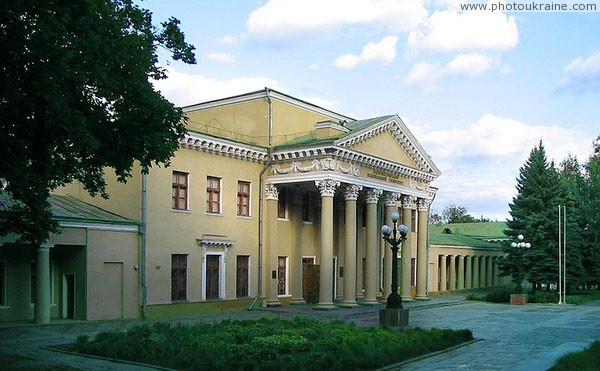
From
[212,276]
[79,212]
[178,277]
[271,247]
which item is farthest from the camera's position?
[271,247]

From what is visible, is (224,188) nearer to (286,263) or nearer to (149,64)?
(286,263)

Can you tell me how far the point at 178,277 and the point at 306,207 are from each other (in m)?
10.1

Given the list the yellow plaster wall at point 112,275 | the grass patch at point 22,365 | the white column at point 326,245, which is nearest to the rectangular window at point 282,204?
the white column at point 326,245

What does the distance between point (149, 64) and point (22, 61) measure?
355 centimetres

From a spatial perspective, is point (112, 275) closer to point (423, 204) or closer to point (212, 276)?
point (212, 276)

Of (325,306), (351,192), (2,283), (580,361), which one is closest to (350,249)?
(351,192)

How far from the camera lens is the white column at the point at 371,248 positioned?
33.3 metres

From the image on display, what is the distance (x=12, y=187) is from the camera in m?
13.2

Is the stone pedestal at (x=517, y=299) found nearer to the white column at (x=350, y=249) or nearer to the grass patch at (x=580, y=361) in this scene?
the white column at (x=350, y=249)

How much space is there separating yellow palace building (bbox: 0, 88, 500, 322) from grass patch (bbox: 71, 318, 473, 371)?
7.30 metres

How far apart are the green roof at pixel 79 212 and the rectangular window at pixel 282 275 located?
395 inches

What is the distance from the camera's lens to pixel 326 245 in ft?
101

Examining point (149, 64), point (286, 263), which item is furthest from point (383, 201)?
point (149, 64)

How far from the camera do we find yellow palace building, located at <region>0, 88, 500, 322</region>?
84.3 ft
